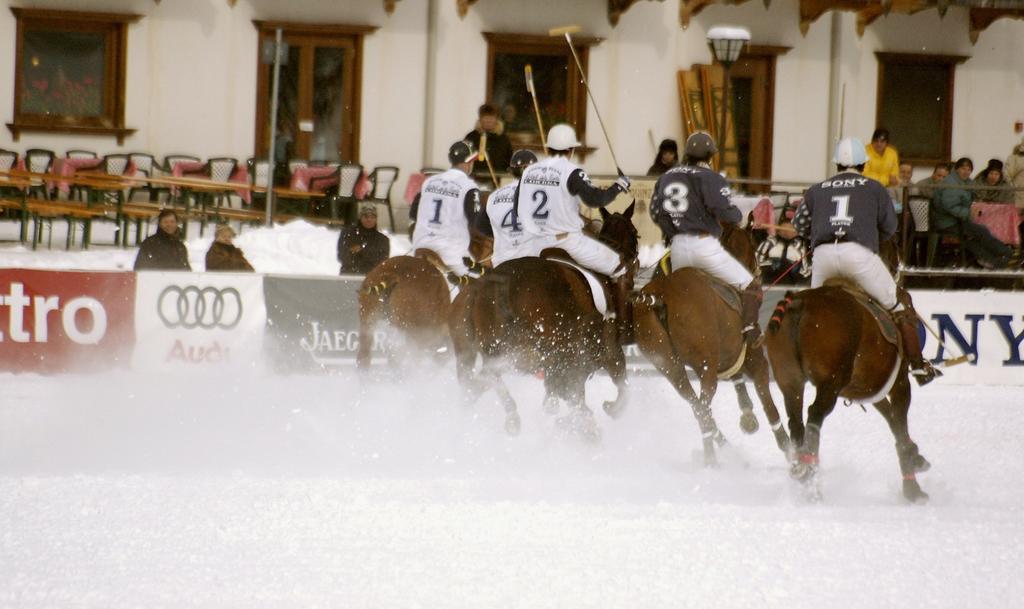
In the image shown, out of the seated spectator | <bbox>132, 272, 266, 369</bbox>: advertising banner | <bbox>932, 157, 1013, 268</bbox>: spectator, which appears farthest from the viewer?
<bbox>932, 157, 1013, 268</bbox>: spectator

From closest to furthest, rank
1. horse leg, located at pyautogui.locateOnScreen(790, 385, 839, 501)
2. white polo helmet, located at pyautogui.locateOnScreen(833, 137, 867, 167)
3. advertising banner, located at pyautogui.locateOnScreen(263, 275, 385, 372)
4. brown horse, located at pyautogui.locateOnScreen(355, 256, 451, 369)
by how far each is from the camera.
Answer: horse leg, located at pyautogui.locateOnScreen(790, 385, 839, 501) → white polo helmet, located at pyautogui.locateOnScreen(833, 137, 867, 167) → brown horse, located at pyautogui.locateOnScreen(355, 256, 451, 369) → advertising banner, located at pyautogui.locateOnScreen(263, 275, 385, 372)

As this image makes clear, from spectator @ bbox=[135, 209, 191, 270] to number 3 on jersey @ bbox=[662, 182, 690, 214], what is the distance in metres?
6.39

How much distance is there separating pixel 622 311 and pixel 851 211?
2.04 metres

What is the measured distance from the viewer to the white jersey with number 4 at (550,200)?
1098 centimetres

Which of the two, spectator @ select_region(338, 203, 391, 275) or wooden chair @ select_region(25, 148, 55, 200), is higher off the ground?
wooden chair @ select_region(25, 148, 55, 200)

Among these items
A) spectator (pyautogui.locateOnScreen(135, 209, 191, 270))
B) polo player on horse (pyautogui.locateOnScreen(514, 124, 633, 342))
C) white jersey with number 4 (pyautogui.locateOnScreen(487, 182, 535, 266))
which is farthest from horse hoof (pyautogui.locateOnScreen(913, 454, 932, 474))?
spectator (pyautogui.locateOnScreen(135, 209, 191, 270))

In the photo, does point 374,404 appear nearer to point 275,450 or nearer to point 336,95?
point 275,450

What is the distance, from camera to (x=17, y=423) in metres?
11.2

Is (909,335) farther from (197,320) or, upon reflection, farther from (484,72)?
(484,72)

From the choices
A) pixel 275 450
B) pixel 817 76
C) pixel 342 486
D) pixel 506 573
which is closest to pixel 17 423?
pixel 275 450

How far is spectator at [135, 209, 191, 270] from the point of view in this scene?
15711 millimetres

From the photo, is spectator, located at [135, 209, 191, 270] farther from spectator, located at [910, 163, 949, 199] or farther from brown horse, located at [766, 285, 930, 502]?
spectator, located at [910, 163, 949, 199]

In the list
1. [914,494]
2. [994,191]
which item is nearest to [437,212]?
[914,494]

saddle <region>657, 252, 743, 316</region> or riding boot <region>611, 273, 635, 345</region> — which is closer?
saddle <region>657, 252, 743, 316</region>
